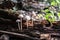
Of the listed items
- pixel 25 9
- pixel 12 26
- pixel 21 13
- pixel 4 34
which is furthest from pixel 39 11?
pixel 4 34

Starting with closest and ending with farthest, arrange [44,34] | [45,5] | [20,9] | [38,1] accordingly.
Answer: [44,34], [20,9], [45,5], [38,1]

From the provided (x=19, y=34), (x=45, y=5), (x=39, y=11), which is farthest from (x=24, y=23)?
(x=45, y=5)

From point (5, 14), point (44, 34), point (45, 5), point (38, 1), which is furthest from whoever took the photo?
point (38, 1)

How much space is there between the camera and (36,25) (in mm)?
3156

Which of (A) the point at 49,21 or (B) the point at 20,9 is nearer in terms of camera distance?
(A) the point at 49,21

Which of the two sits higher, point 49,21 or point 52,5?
point 52,5

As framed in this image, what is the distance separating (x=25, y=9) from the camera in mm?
3625

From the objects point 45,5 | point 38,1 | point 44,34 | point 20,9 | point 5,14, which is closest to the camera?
point 44,34

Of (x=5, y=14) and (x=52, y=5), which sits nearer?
(x=5, y=14)

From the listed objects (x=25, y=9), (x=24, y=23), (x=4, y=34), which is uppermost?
(x=25, y=9)

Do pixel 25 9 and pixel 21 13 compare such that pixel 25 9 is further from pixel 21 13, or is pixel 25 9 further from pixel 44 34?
pixel 44 34

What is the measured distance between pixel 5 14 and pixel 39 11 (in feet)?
2.82

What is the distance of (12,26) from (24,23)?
28cm

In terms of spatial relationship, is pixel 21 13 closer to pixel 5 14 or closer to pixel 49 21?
pixel 5 14
